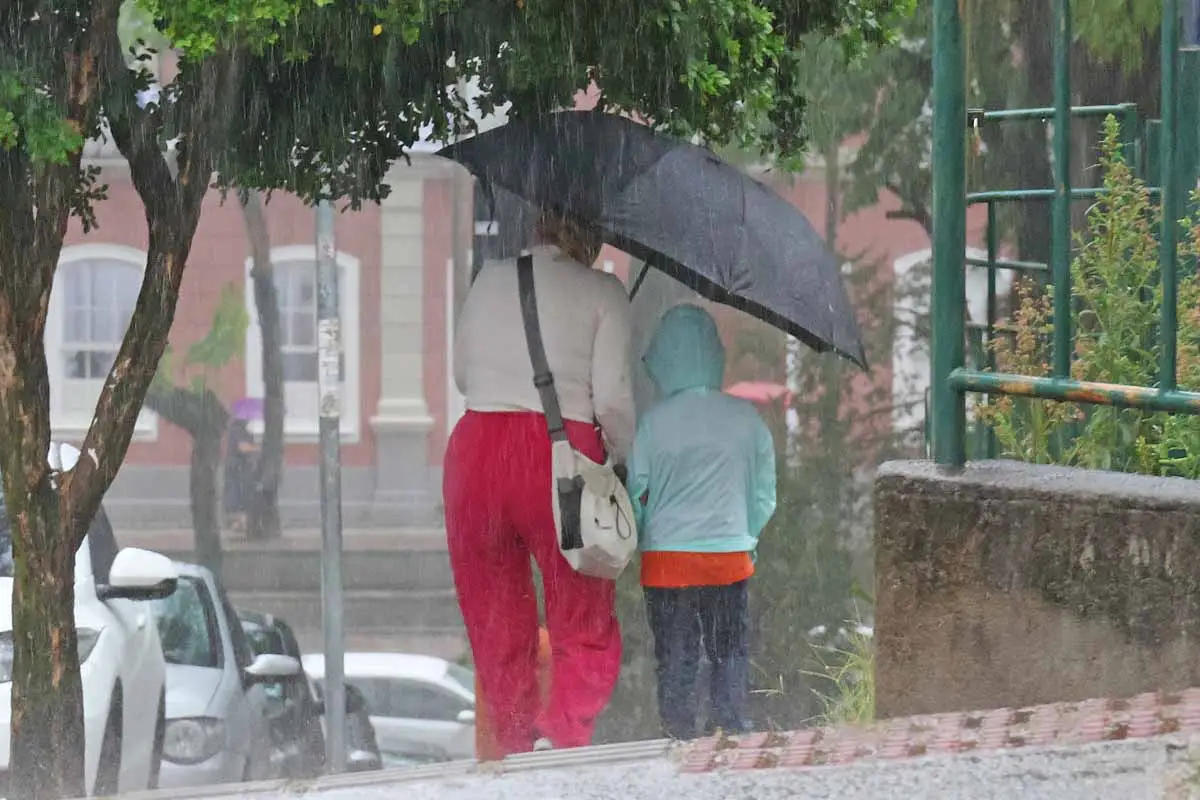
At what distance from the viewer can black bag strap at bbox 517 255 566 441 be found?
5.87 metres

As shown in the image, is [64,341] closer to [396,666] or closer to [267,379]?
[267,379]

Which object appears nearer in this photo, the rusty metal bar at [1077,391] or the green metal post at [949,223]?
the rusty metal bar at [1077,391]

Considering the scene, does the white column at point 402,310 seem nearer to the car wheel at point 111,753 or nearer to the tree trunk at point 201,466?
the tree trunk at point 201,466

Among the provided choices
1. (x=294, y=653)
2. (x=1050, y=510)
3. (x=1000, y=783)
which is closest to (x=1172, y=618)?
(x=1050, y=510)

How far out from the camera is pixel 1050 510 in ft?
13.6

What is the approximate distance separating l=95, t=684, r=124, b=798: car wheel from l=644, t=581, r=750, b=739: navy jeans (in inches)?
75.8

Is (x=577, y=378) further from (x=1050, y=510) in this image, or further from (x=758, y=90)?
(x=1050, y=510)

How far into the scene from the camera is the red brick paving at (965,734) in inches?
149

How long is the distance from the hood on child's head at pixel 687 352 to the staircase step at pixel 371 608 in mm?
15709

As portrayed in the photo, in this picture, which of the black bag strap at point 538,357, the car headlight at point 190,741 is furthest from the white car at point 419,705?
the black bag strap at point 538,357

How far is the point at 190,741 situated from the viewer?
815 centimetres

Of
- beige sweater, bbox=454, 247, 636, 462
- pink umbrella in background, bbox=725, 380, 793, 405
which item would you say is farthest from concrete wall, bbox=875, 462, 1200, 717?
pink umbrella in background, bbox=725, 380, 793, 405

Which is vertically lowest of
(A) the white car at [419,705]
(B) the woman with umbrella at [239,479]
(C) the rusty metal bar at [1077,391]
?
(A) the white car at [419,705]

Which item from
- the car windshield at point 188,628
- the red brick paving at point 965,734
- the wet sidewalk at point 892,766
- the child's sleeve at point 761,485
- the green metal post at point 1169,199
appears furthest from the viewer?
the car windshield at point 188,628
